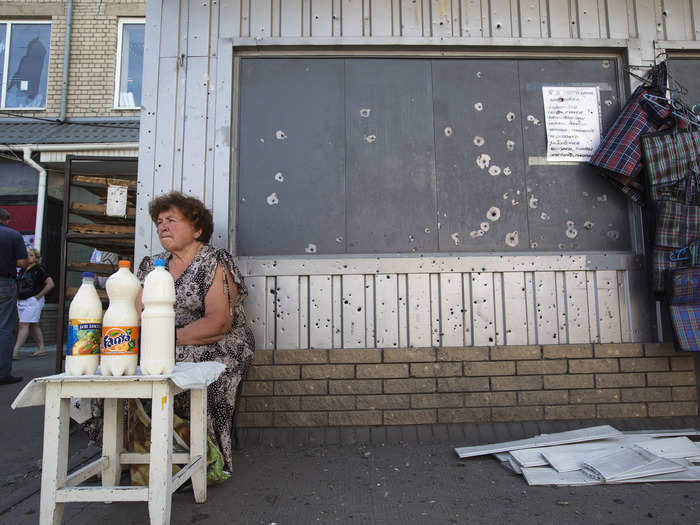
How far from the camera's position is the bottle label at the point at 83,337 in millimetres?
2002

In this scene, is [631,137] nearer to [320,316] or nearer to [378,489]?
[320,316]

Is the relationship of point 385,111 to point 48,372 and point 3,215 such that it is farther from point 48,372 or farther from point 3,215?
point 48,372

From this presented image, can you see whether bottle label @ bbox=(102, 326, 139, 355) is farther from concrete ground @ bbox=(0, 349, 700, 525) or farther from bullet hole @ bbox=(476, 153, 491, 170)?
bullet hole @ bbox=(476, 153, 491, 170)

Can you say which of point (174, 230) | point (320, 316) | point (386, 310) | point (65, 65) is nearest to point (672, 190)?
point (386, 310)

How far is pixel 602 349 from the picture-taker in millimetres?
3416

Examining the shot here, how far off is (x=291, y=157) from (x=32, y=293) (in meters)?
5.27

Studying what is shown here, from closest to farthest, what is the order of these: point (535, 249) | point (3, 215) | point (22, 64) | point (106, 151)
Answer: point (535, 249), point (3, 215), point (106, 151), point (22, 64)

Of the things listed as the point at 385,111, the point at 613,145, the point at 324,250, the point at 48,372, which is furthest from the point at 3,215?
the point at 613,145

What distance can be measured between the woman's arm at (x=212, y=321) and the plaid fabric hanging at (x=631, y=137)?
9.34 feet

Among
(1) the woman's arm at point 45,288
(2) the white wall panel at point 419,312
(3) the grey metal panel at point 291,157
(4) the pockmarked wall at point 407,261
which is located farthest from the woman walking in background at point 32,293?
(2) the white wall panel at point 419,312

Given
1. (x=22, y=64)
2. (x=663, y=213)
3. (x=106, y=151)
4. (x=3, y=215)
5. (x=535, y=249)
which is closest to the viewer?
(x=663, y=213)

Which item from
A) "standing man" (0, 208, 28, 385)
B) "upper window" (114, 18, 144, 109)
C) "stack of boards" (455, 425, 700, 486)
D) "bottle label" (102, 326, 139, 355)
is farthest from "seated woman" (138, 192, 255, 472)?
"upper window" (114, 18, 144, 109)

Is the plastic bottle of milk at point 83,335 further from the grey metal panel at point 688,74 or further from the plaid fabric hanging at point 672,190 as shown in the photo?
the grey metal panel at point 688,74

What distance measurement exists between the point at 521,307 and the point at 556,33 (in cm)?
216
